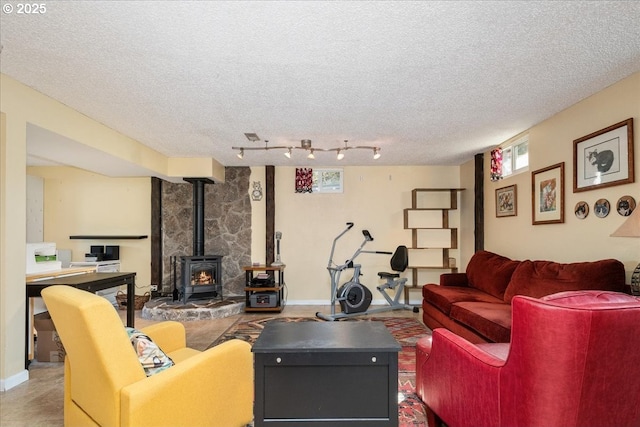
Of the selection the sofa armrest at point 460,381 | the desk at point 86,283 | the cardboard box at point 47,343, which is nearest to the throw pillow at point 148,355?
the sofa armrest at point 460,381

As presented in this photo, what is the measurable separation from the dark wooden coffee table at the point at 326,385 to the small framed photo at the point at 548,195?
8.88 ft

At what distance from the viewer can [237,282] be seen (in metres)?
6.03

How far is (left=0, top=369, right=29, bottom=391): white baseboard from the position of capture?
104 inches

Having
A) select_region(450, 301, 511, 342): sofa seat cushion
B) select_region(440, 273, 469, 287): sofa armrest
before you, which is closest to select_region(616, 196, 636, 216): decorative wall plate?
select_region(450, 301, 511, 342): sofa seat cushion

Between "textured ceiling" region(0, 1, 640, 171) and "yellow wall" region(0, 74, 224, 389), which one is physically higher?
"textured ceiling" region(0, 1, 640, 171)

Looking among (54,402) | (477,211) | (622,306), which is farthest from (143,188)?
(622,306)

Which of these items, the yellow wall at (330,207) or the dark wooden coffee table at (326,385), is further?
the yellow wall at (330,207)

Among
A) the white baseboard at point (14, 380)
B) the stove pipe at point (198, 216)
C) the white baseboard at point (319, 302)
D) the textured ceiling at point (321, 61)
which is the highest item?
the textured ceiling at point (321, 61)

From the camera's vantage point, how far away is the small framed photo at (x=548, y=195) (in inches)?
132

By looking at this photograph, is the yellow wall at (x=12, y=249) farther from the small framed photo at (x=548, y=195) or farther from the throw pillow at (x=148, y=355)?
the small framed photo at (x=548, y=195)

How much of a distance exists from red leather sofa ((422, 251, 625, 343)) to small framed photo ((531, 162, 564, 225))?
52 centimetres

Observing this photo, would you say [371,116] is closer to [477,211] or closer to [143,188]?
[477,211]

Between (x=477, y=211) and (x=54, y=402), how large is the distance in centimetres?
526

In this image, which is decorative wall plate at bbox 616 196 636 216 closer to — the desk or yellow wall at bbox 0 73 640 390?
yellow wall at bbox 0 73 640 390
